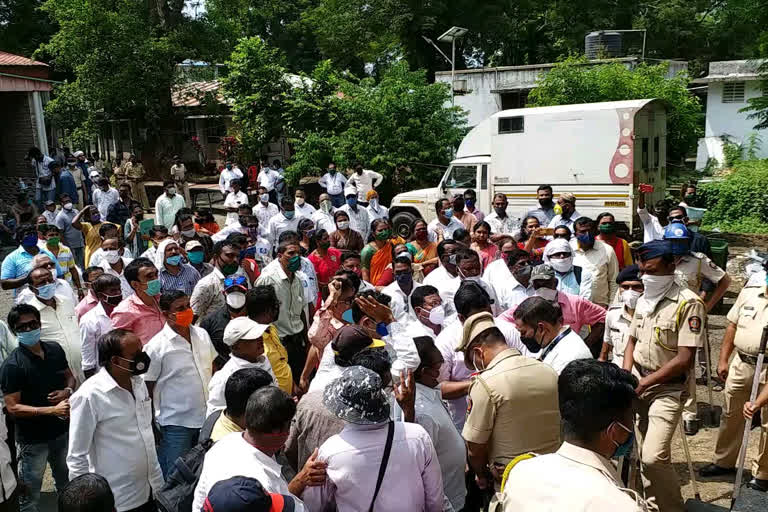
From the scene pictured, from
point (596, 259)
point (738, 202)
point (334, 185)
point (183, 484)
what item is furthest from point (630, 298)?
point (738, 202)

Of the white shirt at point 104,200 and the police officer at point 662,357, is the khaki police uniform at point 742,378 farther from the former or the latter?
the white shirt at point 104,200

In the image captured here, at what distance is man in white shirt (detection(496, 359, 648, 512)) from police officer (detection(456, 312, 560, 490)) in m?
0.68

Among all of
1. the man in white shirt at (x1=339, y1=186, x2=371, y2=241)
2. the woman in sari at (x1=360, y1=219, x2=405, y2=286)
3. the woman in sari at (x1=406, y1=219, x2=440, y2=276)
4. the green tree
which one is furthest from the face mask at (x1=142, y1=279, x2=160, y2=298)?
the green tree

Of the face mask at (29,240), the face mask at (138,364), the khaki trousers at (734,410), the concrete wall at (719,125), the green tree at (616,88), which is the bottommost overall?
the khaki trousers at (734,410)

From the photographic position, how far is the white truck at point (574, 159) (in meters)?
12.9

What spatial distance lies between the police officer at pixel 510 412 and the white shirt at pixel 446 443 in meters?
0.20

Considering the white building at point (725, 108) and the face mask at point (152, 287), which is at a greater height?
the white building at point (725, 108)

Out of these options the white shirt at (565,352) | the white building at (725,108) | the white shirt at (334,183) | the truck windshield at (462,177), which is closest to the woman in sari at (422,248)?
the white shirt at (565,352)

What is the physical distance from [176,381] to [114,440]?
2.50 feet

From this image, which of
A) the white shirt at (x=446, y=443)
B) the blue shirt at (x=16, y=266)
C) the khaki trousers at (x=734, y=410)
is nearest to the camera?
the white shirt at (x=446, y=443)

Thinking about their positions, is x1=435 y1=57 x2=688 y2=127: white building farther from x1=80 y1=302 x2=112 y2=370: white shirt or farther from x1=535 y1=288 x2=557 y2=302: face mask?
x1=80 y1=302 x2=112 y2=370: white shirt

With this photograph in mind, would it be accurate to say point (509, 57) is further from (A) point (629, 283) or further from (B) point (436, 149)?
(A) point (629, 283)

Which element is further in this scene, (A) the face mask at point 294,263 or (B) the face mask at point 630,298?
(A) the face mask at point 294,263

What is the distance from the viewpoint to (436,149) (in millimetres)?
19141
